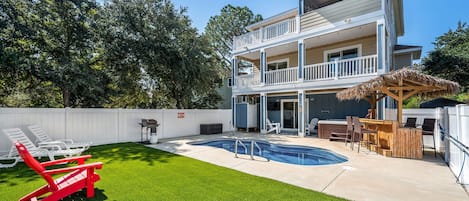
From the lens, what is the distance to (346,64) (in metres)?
10.9

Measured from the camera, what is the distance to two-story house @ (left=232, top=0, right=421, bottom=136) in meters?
10.4

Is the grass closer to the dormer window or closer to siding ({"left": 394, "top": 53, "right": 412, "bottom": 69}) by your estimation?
the dormer window

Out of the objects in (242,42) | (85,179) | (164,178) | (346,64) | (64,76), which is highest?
(242,42)

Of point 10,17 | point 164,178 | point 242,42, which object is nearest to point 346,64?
point 242,42

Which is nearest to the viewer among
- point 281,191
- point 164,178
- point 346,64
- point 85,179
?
point 85,179

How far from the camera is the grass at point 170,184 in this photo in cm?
400

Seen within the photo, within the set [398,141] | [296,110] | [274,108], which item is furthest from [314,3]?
[398,141]

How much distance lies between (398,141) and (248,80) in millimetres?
9410

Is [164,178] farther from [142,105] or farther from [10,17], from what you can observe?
[142,105]

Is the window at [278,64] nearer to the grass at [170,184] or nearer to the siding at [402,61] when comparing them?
the siding at [402,61]

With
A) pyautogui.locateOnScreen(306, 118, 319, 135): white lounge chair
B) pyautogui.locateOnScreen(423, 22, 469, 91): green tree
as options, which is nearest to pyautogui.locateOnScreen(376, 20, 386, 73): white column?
pyautogui.locateOnScreen(306, 118, 319, 135): white lounge chair

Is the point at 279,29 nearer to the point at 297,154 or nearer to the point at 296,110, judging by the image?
the point at 296,110

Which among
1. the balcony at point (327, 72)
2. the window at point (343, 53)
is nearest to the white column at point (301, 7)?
the window at point (343, 53)

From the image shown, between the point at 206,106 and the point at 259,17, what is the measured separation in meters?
10.2
